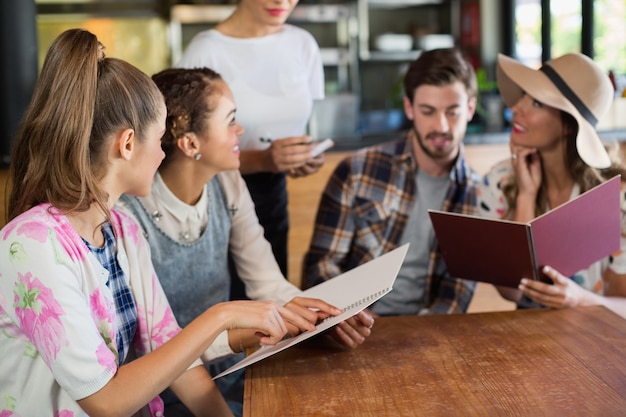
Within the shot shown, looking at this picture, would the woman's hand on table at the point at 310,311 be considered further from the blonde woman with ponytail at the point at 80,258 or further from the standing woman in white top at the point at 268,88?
the standing woman in white top at the point at 268,88

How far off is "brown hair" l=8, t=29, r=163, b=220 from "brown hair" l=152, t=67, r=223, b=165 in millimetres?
488

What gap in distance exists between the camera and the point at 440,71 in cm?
254

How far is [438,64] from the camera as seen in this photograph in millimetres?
2561

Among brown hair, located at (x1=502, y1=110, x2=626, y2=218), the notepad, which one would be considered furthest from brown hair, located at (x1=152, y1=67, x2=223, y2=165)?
brown hair, located at (x1=502, y1=110, x2=626, y2=218)

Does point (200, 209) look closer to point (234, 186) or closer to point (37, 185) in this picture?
point (234, 186)

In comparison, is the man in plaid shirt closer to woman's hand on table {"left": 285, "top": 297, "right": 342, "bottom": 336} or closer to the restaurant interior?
the restaurant interior

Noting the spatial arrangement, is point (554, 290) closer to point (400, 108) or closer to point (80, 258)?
point (80, 258)

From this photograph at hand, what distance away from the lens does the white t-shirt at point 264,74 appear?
2.56 meters

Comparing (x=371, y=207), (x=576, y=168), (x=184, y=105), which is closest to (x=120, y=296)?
(x=184, y=105)

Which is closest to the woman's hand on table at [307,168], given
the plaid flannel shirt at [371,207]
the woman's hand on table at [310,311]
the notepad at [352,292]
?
the plaid flannel shirt at [371,207]

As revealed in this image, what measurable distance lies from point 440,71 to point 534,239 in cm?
92

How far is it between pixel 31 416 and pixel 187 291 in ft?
2.16

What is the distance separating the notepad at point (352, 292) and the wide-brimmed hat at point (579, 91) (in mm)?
702

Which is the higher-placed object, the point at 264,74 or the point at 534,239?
the point at 264,74
